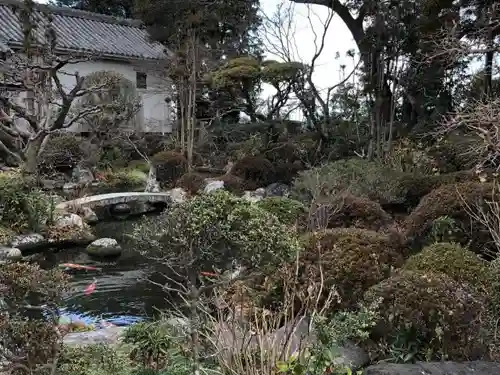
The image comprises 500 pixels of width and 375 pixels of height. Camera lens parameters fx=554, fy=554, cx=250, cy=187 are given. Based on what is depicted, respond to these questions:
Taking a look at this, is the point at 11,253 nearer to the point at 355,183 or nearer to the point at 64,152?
the point at 355,183

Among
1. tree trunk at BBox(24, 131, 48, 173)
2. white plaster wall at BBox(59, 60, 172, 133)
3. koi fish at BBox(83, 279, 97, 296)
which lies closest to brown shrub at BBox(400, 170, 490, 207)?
koi fish at BBox(83, 279, 97, 296)

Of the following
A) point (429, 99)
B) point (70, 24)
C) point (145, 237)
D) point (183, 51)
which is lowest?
point (145, 237)

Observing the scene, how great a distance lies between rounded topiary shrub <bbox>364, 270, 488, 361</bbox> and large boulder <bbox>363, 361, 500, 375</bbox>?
22 centimetres

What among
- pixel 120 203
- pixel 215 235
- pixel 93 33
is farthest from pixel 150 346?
pixel 93 33

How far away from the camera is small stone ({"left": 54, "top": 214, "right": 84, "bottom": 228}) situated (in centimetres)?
981

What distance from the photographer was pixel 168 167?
14414 mm

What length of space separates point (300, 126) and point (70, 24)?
9.68 meters

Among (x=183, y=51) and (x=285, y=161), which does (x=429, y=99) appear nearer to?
(x=285, y=161)

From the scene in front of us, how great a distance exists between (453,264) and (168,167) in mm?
10932

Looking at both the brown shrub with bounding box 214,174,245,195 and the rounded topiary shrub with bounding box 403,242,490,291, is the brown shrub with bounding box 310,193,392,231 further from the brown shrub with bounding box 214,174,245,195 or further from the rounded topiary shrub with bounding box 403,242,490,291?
the brown shrub with bounding box 214,174,245,195

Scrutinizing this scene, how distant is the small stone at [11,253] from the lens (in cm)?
806

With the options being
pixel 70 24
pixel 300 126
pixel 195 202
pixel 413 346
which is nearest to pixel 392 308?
pixel 413 346

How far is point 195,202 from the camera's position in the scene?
326 cm

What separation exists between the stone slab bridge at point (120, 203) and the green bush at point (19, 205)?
1282 mm
